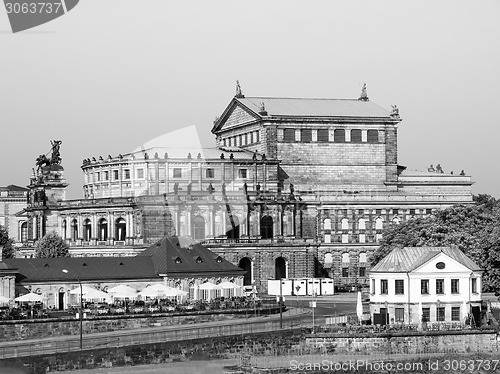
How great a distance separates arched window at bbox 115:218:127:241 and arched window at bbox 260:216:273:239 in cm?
1596

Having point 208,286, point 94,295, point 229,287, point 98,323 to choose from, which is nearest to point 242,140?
point 229,287

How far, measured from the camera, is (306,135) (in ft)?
589

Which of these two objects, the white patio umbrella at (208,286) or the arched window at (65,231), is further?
the arched window at (65,231)

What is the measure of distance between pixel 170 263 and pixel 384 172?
2210 inches

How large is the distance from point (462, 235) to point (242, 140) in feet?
187

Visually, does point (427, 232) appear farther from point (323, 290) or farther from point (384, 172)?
point (384, 172)

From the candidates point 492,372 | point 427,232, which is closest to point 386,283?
point 492,372

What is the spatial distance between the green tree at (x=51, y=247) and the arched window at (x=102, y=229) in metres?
4.81

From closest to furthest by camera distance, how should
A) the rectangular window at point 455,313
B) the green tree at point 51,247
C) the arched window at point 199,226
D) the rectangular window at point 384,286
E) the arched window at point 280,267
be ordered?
the rectangular window at point 455,313, the rectangular window at point 384,286, the green tree at point 51,247, the arched window at point 199,226, the arched window at point 280,267

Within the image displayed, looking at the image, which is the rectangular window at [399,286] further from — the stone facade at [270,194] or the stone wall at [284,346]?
the stone facade at [270,194]

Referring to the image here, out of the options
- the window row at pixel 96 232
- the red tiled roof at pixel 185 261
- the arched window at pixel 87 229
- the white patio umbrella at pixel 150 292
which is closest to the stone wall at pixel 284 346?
the white patio umbrella at pixel 150 292

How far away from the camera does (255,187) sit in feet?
570

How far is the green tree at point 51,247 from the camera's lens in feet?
529

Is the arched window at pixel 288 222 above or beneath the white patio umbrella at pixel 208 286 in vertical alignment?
above
